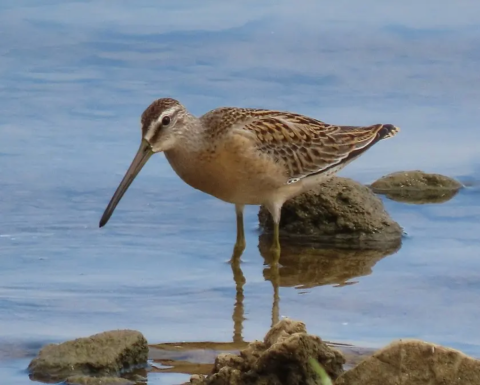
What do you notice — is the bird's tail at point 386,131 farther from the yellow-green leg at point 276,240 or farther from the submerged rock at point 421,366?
the submerged rock at point 421,366

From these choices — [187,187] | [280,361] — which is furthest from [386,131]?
[280,361]

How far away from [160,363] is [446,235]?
10.9 feet

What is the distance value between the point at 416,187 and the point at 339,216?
1.17m

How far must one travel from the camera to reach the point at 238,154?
9211mm

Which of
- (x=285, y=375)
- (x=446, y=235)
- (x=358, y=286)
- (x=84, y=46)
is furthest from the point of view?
(x=84, y=46)

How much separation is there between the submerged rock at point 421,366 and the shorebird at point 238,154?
135 inches

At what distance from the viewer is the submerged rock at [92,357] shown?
6625 millimetres

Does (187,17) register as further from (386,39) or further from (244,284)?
(244,284)

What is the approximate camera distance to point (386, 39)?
47.1 ft

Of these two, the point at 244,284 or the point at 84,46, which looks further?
the point at 84,46

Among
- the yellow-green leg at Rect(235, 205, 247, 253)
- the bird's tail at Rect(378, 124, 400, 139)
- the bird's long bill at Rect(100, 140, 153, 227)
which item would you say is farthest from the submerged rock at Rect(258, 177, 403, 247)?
the bird's long bill at Rect(100, 140, 153, 227)

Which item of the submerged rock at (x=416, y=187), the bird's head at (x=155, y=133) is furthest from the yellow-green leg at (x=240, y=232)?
the submerged rock at (x=416, y=187)

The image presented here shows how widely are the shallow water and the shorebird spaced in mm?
441

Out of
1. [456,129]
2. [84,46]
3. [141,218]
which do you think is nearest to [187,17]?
[84,46]
